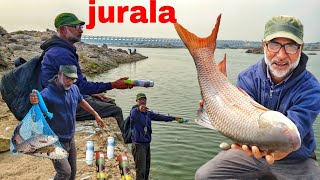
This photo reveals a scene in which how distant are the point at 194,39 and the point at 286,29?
108cm

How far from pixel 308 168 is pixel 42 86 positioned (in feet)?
14.4

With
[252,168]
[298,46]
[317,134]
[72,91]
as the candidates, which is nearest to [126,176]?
[72,91]

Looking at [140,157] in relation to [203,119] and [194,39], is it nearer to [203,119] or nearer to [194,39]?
[203,119]

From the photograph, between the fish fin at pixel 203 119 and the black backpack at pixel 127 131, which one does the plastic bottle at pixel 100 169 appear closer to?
the black backpack at pixel 127 131

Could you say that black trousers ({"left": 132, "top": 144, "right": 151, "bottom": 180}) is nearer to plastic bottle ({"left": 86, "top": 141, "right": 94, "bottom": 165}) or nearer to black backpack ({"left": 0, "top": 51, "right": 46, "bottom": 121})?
plastic bottle ({"left": 86, "top": 141, "right": 94, "bottom": 165})

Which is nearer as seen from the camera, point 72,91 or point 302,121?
point 302,121

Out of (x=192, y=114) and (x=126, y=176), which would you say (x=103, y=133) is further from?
(x=192, y=114)

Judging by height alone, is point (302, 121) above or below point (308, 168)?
above

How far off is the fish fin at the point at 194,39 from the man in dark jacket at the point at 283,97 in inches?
23.6

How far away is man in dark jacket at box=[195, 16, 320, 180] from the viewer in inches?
156

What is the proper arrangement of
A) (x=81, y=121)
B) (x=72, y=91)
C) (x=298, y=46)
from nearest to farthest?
(x=298, y=46) → (x=72, y=91) → (x=81, y=121)

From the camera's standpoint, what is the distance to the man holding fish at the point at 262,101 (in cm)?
363

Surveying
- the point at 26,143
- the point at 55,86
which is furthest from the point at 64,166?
the point at 55,86

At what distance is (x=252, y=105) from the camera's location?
3.61 m
